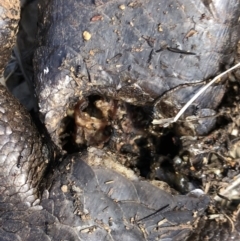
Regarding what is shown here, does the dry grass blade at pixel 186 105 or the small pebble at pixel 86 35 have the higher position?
the small pebble at pixel 86 35

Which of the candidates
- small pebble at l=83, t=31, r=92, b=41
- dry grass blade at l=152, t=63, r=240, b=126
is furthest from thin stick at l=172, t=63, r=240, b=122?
small pebble at l=83, t=31, r=92, b=41

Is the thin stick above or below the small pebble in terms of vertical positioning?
below

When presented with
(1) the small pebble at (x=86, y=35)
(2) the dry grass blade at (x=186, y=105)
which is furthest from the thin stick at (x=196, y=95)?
(1) the small pebble at (x=86, y=35)

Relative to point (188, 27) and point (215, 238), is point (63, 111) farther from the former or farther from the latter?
point (215, 238)

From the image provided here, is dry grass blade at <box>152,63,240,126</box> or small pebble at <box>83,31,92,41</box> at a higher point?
small pebble at <box>83,31,92,41</box>

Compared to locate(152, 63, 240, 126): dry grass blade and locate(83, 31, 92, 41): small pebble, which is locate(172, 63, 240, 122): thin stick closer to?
locate(152, 63, 240, 126): dry grass blade

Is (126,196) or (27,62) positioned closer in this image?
(126,196)

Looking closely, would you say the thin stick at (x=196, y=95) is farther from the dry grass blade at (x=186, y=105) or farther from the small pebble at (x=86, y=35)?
the small pebble at (x=86, y=35)

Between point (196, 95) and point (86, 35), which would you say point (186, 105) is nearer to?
point (196, 95)

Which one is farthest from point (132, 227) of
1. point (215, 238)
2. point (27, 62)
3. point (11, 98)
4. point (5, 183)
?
point (27, 62)

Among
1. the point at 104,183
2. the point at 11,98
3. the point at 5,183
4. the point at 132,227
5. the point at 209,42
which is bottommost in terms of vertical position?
the point at 132,227

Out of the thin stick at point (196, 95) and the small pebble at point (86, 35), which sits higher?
the small pebble at point (86, 35)
